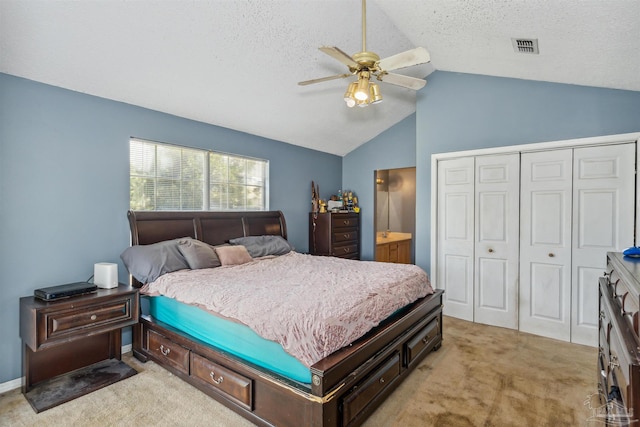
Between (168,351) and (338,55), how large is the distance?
2.70 m

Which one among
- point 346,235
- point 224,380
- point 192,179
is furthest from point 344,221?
point 224,380

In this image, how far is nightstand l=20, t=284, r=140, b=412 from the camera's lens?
2441 mm

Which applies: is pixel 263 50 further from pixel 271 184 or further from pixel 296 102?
pixel 271 184

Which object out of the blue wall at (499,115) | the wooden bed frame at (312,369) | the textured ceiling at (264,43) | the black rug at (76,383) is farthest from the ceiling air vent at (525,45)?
the black rug at (76,383)

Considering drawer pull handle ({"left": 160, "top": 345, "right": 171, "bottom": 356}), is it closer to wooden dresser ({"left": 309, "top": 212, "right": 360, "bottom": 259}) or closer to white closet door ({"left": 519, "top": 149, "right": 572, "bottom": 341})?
wooden dresser ({"left": 309, "top": 212, "right": 360, "bottom": 259})

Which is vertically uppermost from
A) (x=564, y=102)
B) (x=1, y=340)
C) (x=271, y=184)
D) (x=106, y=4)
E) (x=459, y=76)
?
(x=459, y=76)

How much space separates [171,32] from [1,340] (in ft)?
9.37

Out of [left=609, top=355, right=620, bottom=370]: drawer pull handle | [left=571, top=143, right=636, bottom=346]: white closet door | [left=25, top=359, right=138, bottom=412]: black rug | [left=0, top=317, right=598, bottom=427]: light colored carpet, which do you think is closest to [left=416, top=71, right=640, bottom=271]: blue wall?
[left=571, top=143, right=636, bottom=346]: white closet door

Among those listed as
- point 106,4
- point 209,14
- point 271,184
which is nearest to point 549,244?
point 271,184

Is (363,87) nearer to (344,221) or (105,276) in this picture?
(105,276)

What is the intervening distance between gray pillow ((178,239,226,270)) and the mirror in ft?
13.2

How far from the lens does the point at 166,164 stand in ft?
12.4

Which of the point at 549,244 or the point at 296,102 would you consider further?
the point at 296,102

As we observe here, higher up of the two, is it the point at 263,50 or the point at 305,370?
the point at 263,50
